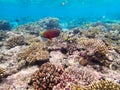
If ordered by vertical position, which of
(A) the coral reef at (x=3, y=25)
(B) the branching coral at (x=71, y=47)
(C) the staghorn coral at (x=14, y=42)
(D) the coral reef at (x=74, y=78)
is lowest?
(D) the coral reef at (x=74, y=78)

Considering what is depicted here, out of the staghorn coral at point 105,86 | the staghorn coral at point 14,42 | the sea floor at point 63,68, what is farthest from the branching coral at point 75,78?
the staghorn coral at point 14,42

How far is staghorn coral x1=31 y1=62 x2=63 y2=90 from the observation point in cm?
684

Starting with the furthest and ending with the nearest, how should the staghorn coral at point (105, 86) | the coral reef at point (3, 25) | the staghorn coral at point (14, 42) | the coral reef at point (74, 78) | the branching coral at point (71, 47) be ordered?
the coral reef at point (3, 25) → the staghorn coral at point (14, 42) → the branching coral at point (71, 47) → the coral reef at point (74, 78) → the staghorn coral at point (105, 86)

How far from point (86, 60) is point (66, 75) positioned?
2.07m

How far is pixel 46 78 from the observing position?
695 cm

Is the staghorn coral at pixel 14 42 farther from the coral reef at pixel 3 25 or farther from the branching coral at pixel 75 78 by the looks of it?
the coral reef at pixel 3 25

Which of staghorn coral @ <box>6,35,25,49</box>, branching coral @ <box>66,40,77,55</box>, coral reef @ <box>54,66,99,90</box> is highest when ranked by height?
staghorn coral @ <box>6,35,25,49</box>

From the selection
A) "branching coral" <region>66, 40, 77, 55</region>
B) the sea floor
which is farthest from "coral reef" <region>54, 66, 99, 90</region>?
"branching coral" <region>66, 40, 77, 55</region>

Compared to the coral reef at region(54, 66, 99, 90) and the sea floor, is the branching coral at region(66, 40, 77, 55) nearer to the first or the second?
the sea floor

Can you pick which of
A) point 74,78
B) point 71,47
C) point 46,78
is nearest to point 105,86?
point 74,78

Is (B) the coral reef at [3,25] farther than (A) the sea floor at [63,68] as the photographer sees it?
Yes

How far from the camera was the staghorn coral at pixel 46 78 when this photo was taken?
684cm

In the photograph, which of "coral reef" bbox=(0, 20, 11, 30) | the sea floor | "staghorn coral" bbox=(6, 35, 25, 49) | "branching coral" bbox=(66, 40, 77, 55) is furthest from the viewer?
"coral reef" bbox=(0, 20, 11, 30)

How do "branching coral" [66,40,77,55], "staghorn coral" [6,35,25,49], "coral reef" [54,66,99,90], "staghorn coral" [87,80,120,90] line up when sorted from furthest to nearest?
"staghorn coral" [6,35,25,49] < "branching coral" [66,40,77,55] < "coral reef" [54,66,99,90] < "staghorn coral" [87,80,120,90]
